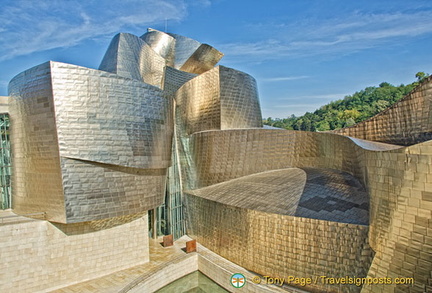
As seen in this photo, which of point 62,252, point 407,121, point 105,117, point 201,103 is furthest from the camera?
point 201,103

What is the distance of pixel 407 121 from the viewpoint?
34.8ft

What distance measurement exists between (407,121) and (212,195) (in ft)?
30.1

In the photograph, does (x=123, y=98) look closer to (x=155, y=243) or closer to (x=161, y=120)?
(x=161, y=120)

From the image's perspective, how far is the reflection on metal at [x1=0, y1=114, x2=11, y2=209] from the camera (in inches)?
492

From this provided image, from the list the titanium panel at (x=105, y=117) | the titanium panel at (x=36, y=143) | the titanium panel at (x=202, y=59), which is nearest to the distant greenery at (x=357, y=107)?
the titanium panel at (x=202, y=59)

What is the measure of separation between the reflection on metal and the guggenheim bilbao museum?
6 centimetres

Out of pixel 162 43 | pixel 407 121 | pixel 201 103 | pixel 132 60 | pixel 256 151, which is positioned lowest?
pixel 256 151

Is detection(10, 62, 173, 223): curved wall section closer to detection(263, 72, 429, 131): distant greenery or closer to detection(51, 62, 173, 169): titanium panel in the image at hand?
detection(51, 62, 173, 169): titanium panel

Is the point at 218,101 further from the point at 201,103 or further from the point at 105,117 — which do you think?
the point at 105,117

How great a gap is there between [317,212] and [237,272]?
4158mm

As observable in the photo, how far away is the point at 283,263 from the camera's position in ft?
30.1

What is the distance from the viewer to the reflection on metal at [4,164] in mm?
12508

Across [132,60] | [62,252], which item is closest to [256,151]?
[62,252]

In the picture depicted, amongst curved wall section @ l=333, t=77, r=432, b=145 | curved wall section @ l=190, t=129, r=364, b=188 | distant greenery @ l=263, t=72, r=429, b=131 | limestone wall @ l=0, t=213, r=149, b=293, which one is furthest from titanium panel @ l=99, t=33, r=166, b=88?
distant greenery @ l=263, t=72, r=429, b=131
